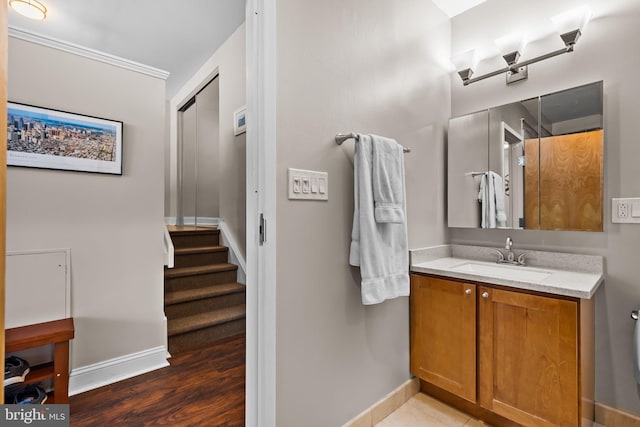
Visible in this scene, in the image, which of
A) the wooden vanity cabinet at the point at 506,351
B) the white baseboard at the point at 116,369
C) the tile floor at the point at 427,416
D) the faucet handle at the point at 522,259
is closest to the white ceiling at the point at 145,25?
the white baseboard at the point at 116,369

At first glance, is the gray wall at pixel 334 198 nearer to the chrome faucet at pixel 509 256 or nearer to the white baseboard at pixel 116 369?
the chrome faucet at pixel 509 256

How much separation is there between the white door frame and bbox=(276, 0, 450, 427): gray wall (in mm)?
36

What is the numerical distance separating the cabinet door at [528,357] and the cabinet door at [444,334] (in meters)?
0.05

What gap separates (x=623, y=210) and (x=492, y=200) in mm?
591

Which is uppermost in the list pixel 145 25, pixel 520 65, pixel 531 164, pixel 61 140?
pixel 145 25

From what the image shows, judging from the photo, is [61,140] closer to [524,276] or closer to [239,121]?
[239,121]

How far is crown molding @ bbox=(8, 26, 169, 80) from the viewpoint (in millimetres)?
1679

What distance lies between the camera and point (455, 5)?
205cm

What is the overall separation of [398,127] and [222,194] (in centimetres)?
242

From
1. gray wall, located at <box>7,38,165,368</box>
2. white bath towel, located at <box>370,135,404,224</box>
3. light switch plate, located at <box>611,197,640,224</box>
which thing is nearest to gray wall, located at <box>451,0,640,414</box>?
light switch plate, located at <box>611,197,640,224</box>

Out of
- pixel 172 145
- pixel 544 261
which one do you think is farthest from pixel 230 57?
pixel 544 261

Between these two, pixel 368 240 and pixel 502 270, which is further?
pixel 502 270

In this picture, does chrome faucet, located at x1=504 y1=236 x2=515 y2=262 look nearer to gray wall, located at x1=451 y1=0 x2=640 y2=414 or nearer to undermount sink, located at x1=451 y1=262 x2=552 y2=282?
undermount sink, located at x1=451 y1=262 x2=552 y2=282

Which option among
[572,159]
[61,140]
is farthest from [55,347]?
[572,159]
